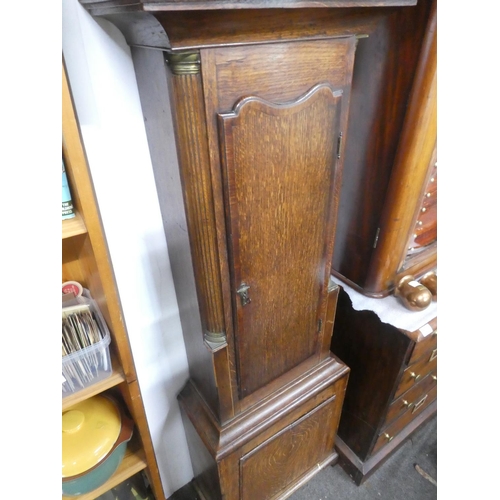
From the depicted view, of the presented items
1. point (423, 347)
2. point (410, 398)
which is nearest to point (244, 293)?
point (423, 347)

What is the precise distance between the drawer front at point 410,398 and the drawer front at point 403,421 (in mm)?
29

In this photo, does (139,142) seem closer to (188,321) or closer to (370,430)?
(188,321)

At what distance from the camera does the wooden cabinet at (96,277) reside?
59 centimetres

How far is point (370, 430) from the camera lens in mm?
1229

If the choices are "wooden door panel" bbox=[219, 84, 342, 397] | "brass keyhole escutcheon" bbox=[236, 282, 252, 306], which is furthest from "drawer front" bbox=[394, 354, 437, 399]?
"brass keyhole escutcheon" bbox=[236, 282, 252, 306]

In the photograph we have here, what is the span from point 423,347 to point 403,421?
1.48 feet

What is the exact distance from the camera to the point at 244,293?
725 millimetres

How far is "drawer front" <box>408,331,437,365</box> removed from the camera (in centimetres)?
101

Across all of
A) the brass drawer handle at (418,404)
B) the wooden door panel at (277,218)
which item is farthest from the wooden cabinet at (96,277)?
the brass drawer handle at (418,404)

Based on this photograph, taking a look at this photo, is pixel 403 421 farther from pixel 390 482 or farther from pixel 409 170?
pixel 409 170

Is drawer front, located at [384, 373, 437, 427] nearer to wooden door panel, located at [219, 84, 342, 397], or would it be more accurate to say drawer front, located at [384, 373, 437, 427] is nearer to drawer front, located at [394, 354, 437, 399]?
drawer front, located at [394, 354, 437, 399]

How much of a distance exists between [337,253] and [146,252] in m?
0.59

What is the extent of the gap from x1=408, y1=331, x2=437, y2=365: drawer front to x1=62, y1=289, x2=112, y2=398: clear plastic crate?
0.80m

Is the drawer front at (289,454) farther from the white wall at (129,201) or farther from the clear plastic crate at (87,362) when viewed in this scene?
the clear plastic crate at (87,362)
